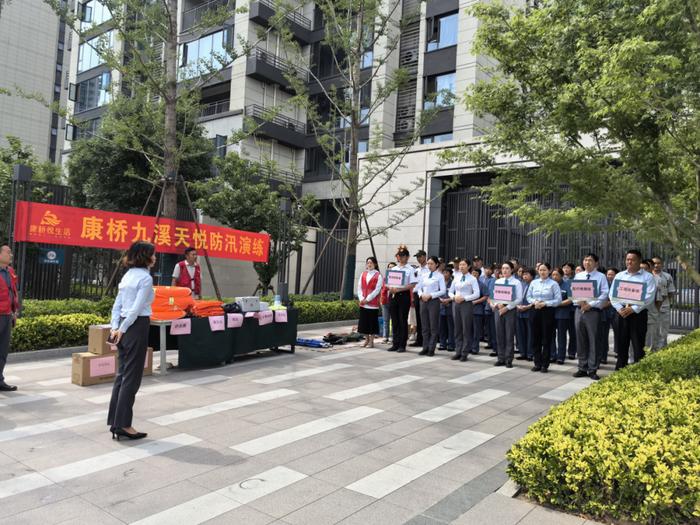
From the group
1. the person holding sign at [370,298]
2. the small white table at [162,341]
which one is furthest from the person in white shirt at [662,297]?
the small white table at [162,341]

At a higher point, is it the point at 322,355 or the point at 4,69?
the point at 4,69

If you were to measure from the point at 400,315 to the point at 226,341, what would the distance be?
3.54m

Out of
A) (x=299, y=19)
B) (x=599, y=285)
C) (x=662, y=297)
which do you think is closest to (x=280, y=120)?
(x=299, y=19)

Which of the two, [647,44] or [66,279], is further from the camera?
[66,279]

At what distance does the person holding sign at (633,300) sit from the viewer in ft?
25.1

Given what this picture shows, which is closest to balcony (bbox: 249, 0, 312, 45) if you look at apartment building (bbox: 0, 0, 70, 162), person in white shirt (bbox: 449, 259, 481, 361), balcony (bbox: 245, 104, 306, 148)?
balcony (bbox: 245, 104, 306, 148)

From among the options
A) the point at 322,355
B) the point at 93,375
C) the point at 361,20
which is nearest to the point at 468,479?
the point at 93,375

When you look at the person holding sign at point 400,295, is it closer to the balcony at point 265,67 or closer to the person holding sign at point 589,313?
the person holding sign at point 589,313

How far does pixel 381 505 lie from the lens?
3518mm

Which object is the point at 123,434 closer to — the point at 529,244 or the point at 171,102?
the point at 171,102

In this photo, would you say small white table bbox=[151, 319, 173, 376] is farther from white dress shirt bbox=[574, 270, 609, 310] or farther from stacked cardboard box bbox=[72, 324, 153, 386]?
white dress shirt bbox=[574, 270, 609, 310]

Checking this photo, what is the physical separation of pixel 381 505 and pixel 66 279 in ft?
36.6

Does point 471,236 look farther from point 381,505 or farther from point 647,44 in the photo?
point 381,505

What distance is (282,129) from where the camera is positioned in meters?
27.0
